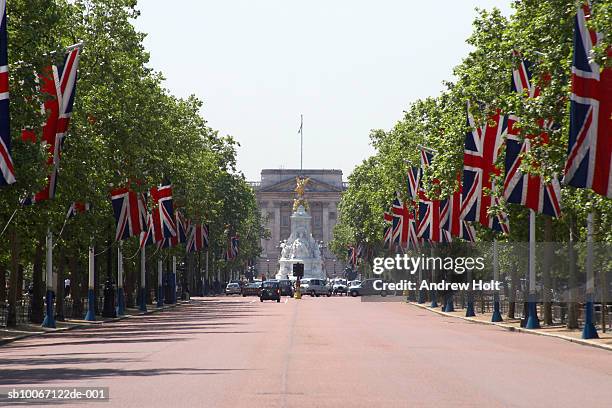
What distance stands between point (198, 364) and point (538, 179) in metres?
19.7

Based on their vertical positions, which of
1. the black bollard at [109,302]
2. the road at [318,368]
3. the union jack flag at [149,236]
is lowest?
the road at [318,368]

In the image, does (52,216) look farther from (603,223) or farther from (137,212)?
(603,223)

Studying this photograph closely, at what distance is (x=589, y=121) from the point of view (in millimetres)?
36188

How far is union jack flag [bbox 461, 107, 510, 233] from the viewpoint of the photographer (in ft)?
186

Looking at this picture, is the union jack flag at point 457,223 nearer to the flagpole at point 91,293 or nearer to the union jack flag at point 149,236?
the union jack flag at point 149,236

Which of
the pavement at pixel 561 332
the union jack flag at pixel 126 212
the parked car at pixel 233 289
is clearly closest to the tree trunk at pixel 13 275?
the union jack flag at pixel 126 212

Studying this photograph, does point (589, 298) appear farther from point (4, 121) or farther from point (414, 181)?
point (414, 181)

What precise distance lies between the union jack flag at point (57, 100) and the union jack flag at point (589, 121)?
15.7 meters

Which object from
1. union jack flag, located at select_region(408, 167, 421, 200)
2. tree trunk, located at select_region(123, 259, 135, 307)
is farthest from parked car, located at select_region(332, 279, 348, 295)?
union jack flag, located at select_region(408, 167, 421, 200)

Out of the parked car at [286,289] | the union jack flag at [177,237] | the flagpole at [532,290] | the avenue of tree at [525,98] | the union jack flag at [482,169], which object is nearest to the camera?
the avenue of tree at [525,98]

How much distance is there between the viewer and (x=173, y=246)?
95.2 m

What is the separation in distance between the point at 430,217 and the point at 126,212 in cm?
1908

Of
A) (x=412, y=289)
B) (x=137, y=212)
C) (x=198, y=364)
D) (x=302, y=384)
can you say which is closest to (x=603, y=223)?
(x=198, y=364)

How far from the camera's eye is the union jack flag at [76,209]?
191ft
